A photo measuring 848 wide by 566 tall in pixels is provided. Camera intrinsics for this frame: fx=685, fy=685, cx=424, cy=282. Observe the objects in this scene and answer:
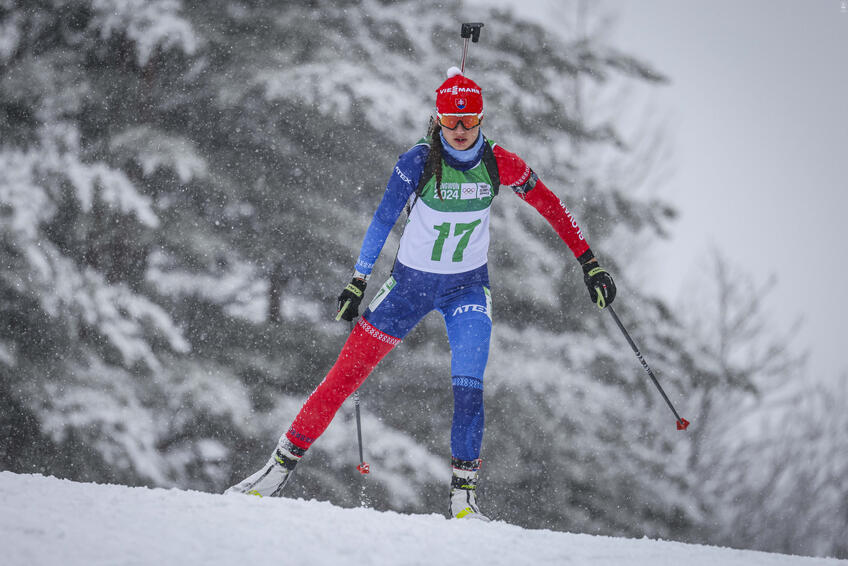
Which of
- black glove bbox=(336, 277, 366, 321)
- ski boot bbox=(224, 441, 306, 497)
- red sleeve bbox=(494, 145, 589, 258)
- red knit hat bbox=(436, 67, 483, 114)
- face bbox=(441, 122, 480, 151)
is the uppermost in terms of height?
red knit hat bbox=(436, 67, 483, 114)

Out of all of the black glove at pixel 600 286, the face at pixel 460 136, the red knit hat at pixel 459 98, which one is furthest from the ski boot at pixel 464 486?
the red knit hat at pixel 459 98

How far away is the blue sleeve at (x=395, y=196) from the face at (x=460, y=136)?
0.43 feet

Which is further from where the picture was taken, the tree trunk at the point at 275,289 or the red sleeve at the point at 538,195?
the tree trunk at the point at 275,289

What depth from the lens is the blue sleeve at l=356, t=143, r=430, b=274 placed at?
→ 348 cm

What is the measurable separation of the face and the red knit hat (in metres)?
0.08

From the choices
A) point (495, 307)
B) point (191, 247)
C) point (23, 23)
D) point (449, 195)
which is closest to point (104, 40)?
point (23, 23)

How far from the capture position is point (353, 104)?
915 centimetres

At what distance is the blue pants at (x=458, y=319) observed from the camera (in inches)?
135

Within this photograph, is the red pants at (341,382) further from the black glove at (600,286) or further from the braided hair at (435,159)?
the black glove at (600,286)

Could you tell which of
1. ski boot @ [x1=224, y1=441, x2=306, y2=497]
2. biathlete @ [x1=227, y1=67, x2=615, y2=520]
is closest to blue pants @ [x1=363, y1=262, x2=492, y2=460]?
biathlete @ [x1=227, y1=67, x2=615, y2=520]

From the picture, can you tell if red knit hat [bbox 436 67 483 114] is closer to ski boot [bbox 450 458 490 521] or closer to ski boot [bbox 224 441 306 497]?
ski boot [bbox 450 458 490 521]

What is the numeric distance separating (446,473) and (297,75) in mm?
5482

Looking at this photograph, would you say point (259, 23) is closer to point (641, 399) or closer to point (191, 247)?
point (191, 247)

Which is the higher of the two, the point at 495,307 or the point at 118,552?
the point at 118,552
